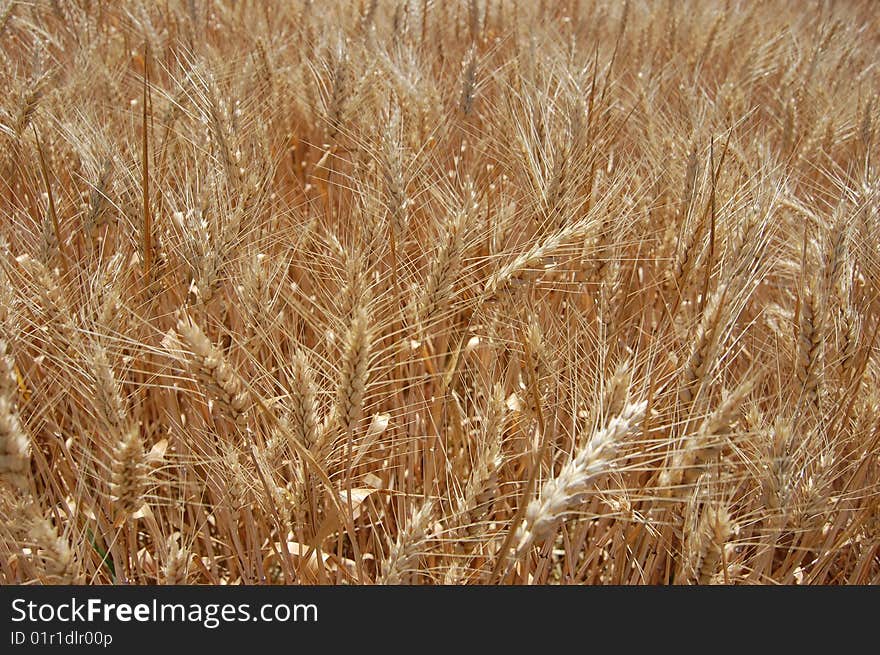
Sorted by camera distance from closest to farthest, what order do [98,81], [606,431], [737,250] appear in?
[606,431], [737,250], [98,81]

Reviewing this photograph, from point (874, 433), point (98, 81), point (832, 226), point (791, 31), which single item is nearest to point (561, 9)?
point (791, 31)

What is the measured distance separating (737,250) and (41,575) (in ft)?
4.21

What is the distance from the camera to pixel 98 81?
2121 millimetres

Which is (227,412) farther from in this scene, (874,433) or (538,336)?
(874,433)

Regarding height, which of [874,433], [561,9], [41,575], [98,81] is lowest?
[41,575]

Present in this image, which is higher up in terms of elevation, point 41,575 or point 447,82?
point 447,82

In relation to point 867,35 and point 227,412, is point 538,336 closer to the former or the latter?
point 227,412

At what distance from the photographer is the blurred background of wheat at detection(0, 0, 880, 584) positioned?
1036mm

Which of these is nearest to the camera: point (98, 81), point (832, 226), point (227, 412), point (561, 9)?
point (227, 412)

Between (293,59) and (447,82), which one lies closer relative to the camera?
(447,82)

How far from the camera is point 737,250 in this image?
122 cm

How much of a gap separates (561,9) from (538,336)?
3237 millimetres

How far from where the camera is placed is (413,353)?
142 cm

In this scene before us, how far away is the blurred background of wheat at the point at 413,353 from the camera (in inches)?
40.8
